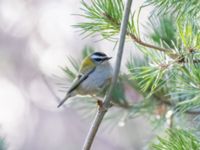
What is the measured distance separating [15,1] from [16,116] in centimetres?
96

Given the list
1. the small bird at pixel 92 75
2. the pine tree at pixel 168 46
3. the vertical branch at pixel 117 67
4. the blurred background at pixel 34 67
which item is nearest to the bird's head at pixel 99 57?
the small bird at pixel 92 75

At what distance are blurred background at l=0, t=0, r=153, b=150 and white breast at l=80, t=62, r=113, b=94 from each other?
3482 millimetres

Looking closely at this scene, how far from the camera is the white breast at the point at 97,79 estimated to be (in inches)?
54.4

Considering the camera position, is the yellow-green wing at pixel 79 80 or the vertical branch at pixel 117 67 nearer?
the vertical branch at pixel 117 67

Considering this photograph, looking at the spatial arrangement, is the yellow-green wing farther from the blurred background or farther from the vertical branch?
the blurred background

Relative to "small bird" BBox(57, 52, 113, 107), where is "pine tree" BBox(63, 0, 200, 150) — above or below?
above

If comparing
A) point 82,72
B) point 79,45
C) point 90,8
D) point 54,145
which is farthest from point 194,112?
point 54,145

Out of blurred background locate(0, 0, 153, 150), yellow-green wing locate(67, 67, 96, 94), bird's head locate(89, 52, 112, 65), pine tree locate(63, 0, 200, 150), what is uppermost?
pine tree locate(63, 0, 200, 150)

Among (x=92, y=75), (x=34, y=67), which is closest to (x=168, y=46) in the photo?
(x=92, y=75)

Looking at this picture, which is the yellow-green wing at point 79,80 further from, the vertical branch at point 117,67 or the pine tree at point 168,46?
the vertical branch at point 117,67

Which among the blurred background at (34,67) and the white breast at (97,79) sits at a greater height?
the white breast at (97,79)

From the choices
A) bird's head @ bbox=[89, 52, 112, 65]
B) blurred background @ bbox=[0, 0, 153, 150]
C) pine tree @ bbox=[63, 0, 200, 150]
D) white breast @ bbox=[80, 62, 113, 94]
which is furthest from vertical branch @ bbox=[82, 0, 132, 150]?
blurred background @ bbox=[0, 0, 153, 150]

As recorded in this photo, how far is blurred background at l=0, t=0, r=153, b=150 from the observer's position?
204 inches

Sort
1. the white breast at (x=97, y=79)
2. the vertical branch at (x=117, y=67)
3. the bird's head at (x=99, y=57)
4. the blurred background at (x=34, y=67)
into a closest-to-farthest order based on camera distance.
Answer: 1. the vertical branch at (x=117, y=67)
2. the white breast at (x=97, y=79)
3. the bird's head at (x=99, y=57)
4. the blurred background at (x=34, y=67)
